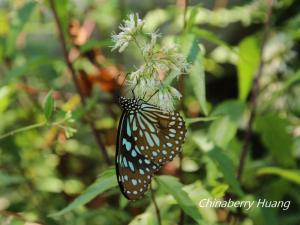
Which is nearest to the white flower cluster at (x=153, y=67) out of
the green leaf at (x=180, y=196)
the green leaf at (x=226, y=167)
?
the green leaf at (x=180, y=196)

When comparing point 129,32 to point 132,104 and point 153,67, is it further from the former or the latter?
point 132,104

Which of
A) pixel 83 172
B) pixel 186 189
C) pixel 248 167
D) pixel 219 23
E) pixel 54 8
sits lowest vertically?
pixel 83 172

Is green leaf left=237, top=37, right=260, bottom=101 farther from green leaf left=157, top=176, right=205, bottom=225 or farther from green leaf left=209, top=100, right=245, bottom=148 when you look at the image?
green leaf left=157, top=176, right=205, bottom=225

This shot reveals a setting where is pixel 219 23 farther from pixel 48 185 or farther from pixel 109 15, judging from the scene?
pixel 48 185

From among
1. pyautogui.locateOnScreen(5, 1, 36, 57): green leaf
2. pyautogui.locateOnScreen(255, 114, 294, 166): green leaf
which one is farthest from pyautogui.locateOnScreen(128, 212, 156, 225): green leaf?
pyautogui.locateOnScreen(5, 1, 36, 57): green leaf

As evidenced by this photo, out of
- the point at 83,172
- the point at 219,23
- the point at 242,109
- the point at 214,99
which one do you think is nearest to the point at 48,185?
the point at 83,172

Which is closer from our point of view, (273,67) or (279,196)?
(279,196)

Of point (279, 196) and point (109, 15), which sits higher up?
point (109, 15)
